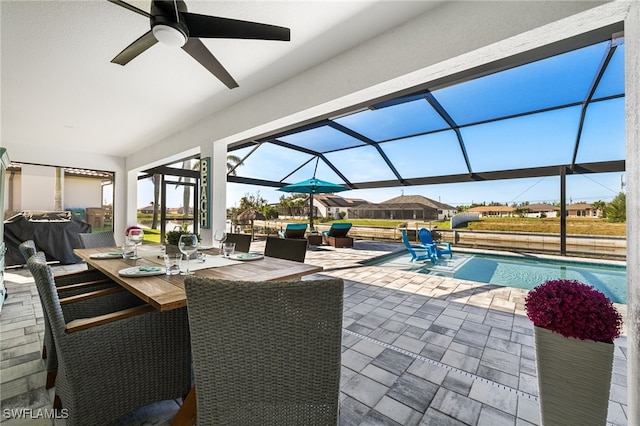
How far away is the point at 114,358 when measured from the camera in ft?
4.28

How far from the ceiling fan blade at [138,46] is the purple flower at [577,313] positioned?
2.83m

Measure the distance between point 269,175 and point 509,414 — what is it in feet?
29.8

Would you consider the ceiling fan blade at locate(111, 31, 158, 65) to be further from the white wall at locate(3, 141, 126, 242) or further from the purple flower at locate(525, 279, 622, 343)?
the white wall at locate(3, 141, 126, 242)

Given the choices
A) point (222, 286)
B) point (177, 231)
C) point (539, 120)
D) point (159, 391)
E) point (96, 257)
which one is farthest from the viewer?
point (539, 120)

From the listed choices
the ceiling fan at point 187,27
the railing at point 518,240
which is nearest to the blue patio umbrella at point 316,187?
the railing at point 518,240

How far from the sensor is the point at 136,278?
161 cm

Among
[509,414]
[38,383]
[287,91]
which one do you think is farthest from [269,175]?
[509,414]

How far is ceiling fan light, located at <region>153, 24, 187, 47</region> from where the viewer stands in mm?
1607

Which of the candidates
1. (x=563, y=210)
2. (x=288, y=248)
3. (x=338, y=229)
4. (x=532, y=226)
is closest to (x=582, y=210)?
(x=563, y=210)

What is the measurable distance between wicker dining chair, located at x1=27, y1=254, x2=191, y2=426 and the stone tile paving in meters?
0.22

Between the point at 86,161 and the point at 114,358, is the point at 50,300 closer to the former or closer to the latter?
the point at 114,358

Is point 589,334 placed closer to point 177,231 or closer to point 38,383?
point 177,231

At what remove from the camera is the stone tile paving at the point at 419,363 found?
1540mm

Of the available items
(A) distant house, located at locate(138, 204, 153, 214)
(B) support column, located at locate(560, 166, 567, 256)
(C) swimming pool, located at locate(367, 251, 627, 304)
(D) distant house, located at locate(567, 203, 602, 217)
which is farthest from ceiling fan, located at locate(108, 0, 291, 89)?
(D) distant house, located at locate(567, 203, 602, 217)
